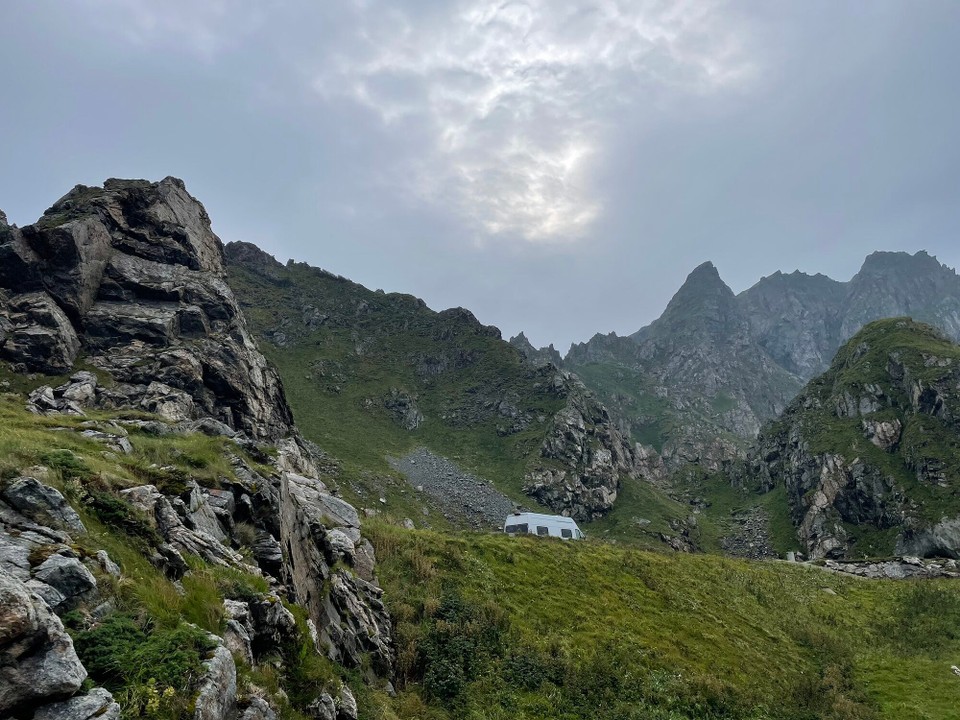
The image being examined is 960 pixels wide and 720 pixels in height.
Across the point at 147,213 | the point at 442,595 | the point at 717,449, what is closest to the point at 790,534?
the point at 717,449

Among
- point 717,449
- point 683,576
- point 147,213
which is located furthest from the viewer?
point 717,449

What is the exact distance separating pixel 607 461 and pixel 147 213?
3319 inches

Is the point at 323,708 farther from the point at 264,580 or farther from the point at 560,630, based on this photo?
the point at 560,630

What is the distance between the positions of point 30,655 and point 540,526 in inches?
1831

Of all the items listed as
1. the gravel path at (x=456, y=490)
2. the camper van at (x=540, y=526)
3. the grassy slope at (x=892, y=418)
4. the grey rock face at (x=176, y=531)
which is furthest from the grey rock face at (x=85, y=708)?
the grassy slope at (x=892, y=418)

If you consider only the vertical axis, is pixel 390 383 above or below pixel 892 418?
below

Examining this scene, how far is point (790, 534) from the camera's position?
309 ft

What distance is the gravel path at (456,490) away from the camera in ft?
234

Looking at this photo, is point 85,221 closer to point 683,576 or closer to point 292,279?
point 683,576

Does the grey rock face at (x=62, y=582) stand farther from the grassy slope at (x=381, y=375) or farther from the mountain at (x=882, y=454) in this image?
the mountain at (x=882, y=454)

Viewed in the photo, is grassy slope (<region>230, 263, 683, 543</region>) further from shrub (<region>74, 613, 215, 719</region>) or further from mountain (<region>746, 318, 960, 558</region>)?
shrub (<region>74, 613, 215, 719</region>)

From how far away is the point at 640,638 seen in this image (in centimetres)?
2333

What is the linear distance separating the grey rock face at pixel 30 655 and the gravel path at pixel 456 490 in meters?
63.7

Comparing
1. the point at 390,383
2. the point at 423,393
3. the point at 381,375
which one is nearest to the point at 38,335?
the point at 390,383
